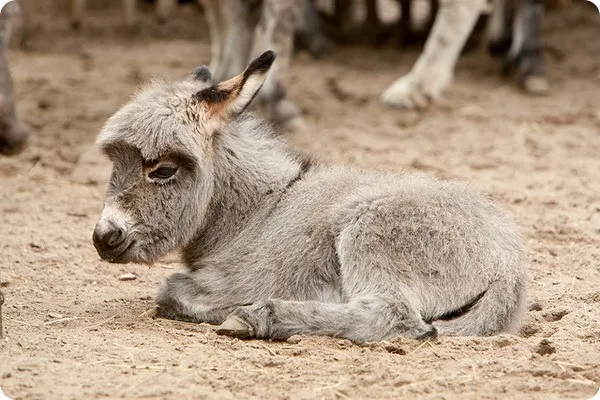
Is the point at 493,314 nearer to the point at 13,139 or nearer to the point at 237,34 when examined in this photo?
the point at 13,139

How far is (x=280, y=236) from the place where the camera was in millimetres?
5520

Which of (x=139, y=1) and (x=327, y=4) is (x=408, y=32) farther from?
(x=139, y=1)

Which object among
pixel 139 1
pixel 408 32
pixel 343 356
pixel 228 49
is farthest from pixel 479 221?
pixel 139 1

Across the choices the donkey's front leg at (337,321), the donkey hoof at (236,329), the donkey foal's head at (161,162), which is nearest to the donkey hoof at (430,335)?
the donkey's front leg at (337,321)

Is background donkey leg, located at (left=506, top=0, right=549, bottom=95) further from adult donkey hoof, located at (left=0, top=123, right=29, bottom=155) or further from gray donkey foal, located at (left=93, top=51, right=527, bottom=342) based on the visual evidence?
gray donkey foal, located at (left=93, top=51, right=527, bottom=342)

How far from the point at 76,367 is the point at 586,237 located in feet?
12.3

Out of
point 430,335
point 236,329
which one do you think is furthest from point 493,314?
point 236,329

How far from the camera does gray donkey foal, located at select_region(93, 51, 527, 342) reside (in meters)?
A: 5.14

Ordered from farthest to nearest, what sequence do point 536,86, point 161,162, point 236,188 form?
point 536,86
point 236,188
point 161,162

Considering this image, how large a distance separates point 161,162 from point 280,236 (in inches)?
28.4

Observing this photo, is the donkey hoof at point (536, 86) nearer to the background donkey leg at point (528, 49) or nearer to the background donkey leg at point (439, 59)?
the background donkey leg at point (528, 49)

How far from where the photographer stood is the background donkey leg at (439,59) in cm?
1032

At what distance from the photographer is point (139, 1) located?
15469mm

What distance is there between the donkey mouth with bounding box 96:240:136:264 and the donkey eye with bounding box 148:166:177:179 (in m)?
0.34
